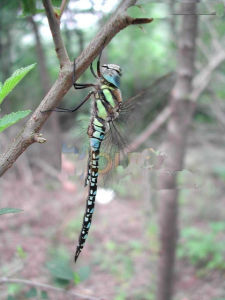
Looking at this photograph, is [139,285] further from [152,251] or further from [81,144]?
[81,144]

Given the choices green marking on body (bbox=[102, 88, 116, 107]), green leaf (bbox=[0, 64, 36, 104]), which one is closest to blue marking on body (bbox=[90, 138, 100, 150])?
green marking on body (bbox=[102, 88, 116, 107])

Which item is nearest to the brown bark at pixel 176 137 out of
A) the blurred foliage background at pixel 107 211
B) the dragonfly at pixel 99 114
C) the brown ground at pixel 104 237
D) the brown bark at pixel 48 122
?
the blurred foliage background at pixel 107 211

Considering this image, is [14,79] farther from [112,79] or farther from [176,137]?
[176,137]

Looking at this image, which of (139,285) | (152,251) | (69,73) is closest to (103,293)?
(139,285)

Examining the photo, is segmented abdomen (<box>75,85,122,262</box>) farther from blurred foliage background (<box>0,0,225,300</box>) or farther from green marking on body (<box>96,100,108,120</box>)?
blurred foliage background (<box>0,0,225,300</box>)

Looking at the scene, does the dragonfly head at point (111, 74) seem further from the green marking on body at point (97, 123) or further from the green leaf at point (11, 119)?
the green leaf at point (11, 119)

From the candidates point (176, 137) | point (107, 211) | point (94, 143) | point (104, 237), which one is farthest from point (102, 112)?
point (107, 211)
